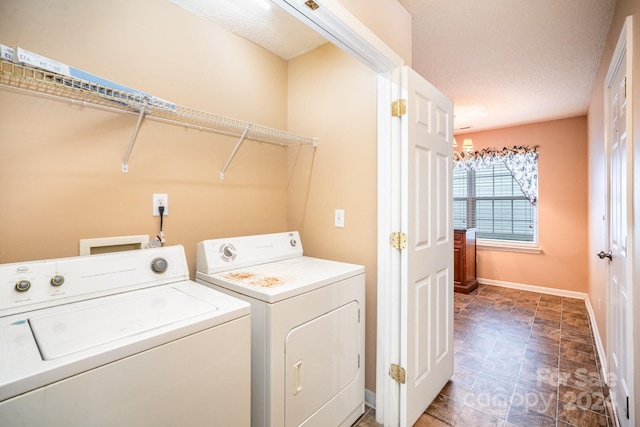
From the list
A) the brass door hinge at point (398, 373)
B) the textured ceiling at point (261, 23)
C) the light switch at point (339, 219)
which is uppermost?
the textured ceiling at point (261, 23)

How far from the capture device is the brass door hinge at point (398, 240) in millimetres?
1595

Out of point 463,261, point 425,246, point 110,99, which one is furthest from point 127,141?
point 463,261

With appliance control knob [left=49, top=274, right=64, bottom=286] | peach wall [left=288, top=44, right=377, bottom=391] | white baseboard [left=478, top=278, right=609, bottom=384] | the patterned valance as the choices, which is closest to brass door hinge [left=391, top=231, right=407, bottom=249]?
peach wall [left=288, top=44, right=377, bottom=391]

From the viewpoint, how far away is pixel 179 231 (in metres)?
1.73

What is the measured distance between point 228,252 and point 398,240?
3.14ft

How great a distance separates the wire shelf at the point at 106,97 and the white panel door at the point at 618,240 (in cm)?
187

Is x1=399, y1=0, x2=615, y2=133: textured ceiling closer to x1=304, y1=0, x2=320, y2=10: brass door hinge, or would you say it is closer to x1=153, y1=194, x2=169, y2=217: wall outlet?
Answer: x1=304, y1=0, x2=320, y2=10: brass door hinge

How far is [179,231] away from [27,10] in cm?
115

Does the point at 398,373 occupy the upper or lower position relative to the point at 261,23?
lower

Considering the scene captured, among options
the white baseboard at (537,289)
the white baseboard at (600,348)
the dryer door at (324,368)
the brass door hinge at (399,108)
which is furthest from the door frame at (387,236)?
the white baseboard at (537,289)

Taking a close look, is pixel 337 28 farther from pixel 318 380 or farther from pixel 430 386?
pixel 430 386

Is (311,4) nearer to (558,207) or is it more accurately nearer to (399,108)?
(399,108)

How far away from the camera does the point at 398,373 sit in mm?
1628

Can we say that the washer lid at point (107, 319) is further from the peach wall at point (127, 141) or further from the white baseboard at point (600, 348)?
the white baseboard at point (600, 348)
